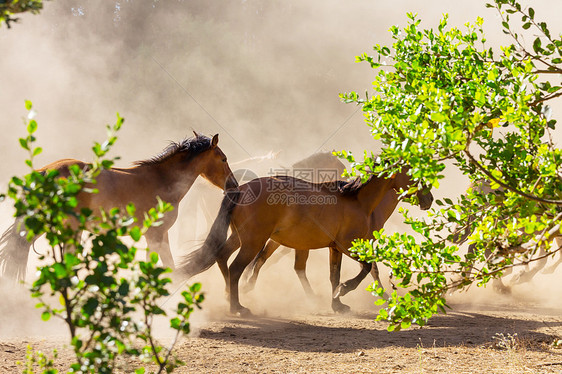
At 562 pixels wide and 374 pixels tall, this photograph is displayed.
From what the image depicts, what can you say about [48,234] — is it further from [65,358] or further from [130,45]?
[130,45]

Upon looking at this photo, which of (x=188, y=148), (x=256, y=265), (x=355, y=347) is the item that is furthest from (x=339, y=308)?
(x=188, y=148)

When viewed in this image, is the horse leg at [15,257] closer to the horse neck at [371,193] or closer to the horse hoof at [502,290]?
the horse neck at [371,193]

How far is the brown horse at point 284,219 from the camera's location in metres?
6.45

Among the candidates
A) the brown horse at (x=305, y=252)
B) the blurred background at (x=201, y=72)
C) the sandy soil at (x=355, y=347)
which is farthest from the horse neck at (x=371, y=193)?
the blurred background at (x=201, y=72)

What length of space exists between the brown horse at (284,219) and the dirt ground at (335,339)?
0.63 m

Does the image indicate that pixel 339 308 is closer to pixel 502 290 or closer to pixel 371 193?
pixel 371 193

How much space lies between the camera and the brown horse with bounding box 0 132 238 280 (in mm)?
6238

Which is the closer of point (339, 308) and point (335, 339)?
point (335, 339)

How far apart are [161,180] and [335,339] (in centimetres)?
289

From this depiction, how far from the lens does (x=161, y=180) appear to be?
6.80m

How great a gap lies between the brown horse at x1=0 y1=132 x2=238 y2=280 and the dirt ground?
1072 mm

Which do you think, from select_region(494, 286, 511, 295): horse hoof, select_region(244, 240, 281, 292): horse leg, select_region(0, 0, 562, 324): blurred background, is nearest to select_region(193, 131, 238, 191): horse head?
select_region(244, 240, 281, 292): horse leg

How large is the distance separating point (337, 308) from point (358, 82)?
20522mm

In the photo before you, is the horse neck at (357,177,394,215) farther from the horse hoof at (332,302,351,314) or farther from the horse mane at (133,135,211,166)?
the horse mane at (133,135,211,166)
